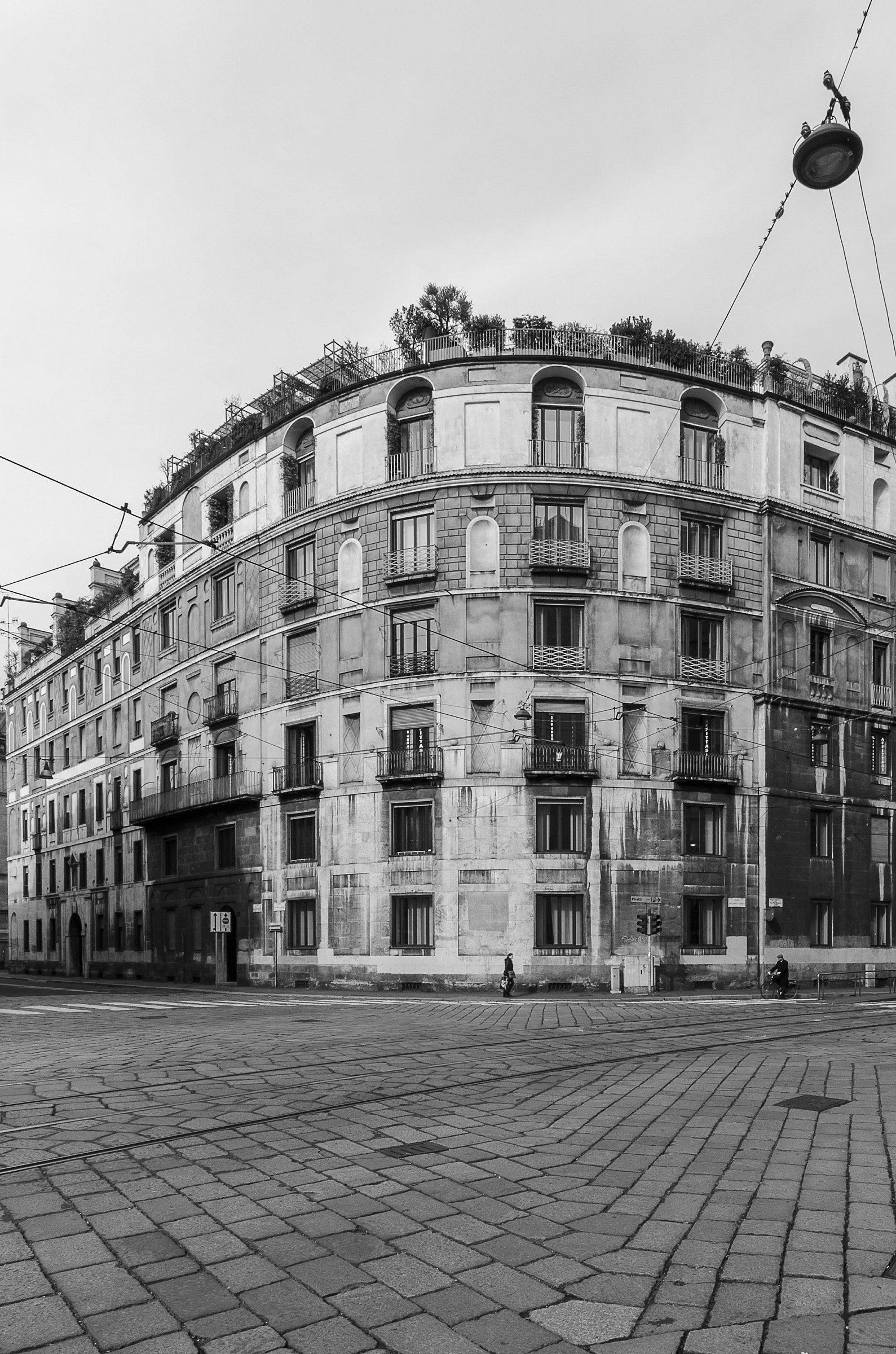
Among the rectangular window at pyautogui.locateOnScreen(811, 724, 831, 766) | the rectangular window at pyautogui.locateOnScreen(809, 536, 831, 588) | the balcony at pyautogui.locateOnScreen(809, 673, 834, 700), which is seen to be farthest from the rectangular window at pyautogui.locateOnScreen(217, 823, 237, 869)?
the rectangular window at pyautogui.locateOnScreen(809, 536, 831, 588)

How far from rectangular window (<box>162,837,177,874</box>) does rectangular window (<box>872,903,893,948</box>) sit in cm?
2801

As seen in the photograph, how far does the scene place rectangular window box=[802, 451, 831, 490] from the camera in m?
40.6

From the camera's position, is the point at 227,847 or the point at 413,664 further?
the point at 227,847

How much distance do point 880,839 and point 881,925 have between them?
314cm

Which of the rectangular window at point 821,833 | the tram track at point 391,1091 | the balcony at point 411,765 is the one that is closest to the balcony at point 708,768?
the rectangular window at point 821,833

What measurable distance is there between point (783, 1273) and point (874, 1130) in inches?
152

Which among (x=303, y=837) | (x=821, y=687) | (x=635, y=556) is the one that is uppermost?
(x=635, y=556)

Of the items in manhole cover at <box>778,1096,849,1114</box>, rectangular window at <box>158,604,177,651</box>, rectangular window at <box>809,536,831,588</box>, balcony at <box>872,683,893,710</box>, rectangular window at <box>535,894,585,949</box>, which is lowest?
rectangular window at <box>535,894,585,949</box>

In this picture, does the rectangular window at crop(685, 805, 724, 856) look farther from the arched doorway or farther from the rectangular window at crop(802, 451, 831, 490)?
the arched doorway

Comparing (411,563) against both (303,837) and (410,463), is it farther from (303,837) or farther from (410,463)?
(303,837)

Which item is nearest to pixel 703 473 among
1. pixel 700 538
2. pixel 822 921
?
pixel 700 538

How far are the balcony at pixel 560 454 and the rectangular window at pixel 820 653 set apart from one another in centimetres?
1059

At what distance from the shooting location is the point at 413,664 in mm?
36719

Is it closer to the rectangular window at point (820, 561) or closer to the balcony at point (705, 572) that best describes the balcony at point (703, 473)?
the balcony at point (705, 572)
